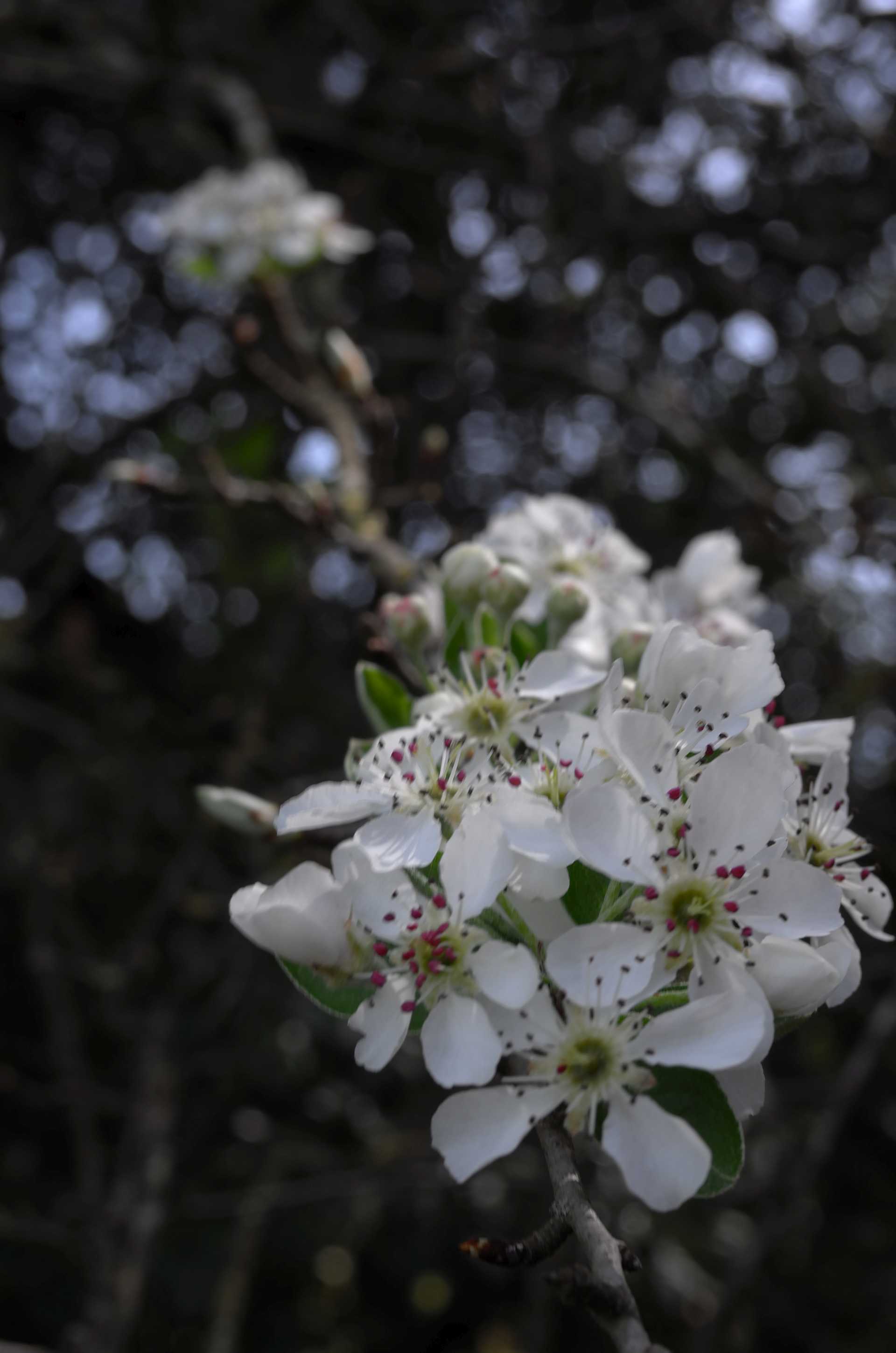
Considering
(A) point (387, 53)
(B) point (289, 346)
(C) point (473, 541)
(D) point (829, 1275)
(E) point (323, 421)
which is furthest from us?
(A) point (387, 53)

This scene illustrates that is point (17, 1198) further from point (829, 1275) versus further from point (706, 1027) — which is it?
point (706, 1027)

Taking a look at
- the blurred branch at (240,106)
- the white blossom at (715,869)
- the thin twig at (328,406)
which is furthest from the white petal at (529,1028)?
the blurred branch at (240,106)

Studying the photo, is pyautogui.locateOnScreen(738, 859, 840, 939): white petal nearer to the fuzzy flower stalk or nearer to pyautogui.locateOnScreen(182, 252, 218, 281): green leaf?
the fuzzy flower stalk

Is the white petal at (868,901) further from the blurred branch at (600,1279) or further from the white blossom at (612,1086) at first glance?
the blurred branch at (600,1279)

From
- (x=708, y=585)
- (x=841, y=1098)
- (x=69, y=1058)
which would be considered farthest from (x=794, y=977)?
(x=69, y=1058)

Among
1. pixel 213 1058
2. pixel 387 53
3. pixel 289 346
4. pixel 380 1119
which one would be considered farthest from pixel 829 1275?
pixel 387 53
